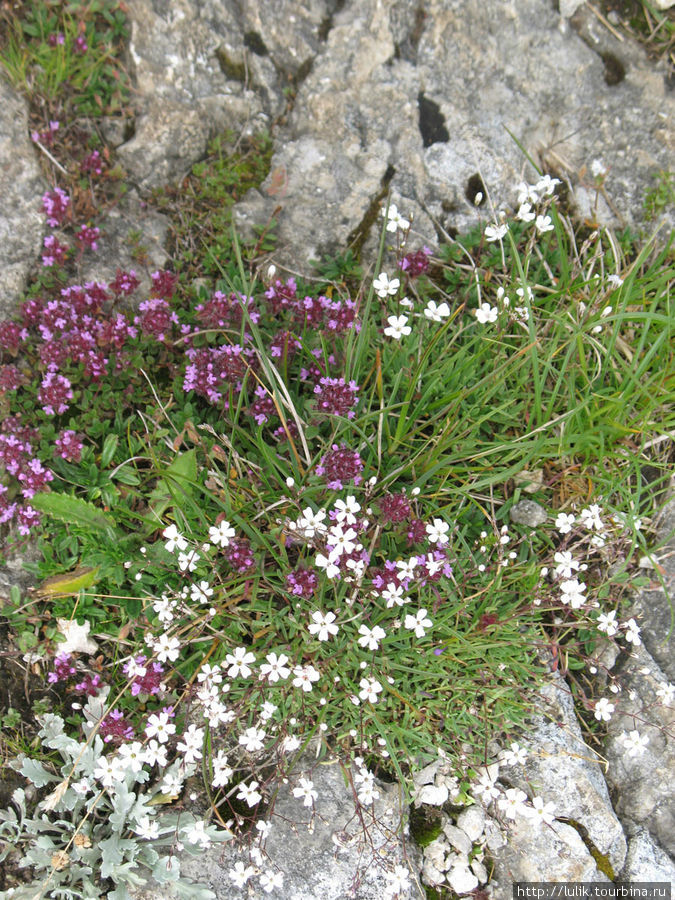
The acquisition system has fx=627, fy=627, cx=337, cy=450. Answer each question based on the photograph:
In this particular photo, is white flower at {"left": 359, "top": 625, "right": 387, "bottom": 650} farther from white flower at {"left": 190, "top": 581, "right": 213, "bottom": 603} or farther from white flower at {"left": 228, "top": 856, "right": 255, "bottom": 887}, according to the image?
white flower at {"left": 228, "top": 856, "right": 255, "bottom": 887}

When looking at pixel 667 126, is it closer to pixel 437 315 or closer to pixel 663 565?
pixel 437 315

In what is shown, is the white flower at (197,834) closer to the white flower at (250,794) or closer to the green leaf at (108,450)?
the white flower at (250,794)

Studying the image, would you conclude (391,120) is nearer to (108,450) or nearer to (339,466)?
(339,466)

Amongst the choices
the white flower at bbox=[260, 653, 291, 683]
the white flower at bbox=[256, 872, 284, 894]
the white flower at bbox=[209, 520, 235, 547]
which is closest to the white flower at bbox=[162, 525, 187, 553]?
the white flower at bbox=[209, 520, 235, 547]

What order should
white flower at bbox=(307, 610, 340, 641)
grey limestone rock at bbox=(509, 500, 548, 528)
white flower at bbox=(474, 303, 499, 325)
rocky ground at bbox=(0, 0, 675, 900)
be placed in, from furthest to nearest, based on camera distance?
rocky ground at bbox=(0, 0, 675, 900), grey limestone rock at bbox=(509, 500, 548, 528), white flower at bbox=(474, 303, 499, 325), white flower at bbox=(307, 610, 340, 641)

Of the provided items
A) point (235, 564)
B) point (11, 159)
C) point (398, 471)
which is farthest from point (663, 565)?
point (11, 159)
